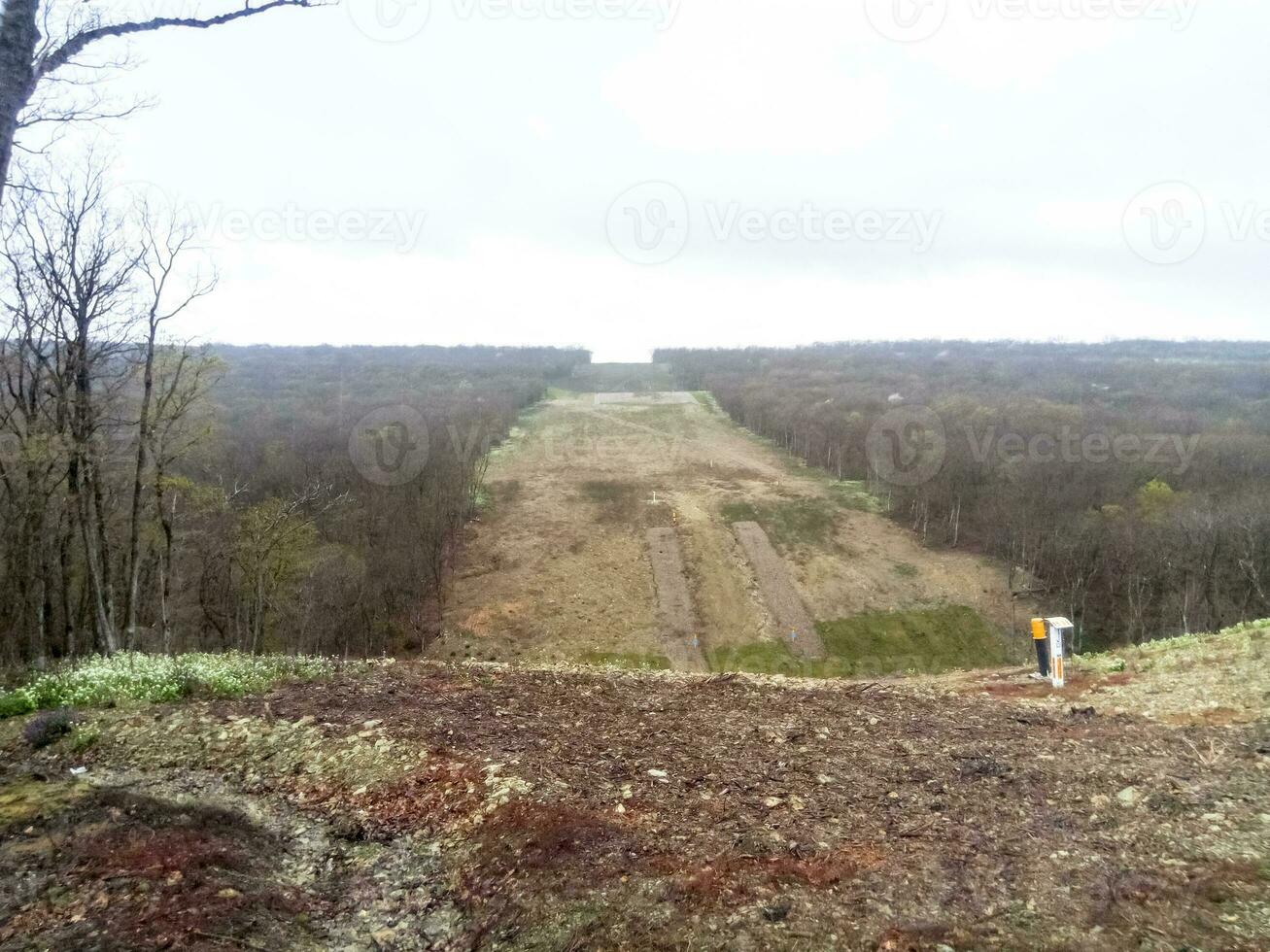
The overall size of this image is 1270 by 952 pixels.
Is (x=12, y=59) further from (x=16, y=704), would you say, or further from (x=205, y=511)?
(x=205, y=511)

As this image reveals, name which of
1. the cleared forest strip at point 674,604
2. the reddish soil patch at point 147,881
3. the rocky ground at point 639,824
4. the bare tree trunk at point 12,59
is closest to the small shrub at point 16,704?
the rocky ground at point 639,824

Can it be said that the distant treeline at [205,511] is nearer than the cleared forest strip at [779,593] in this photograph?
Yes

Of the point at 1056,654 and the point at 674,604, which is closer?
the point at 1056,654

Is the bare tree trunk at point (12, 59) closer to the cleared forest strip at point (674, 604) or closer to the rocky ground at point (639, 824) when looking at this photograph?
the rocky ground at point (639, 824)

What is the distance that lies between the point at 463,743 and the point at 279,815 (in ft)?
5.28

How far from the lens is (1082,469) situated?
4350 cm

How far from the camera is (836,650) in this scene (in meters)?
29.8

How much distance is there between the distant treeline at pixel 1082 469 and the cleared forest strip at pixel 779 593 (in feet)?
31.5

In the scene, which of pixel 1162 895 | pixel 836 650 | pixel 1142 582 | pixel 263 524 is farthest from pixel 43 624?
pixel 1142 582

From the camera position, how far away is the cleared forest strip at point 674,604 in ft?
95.0

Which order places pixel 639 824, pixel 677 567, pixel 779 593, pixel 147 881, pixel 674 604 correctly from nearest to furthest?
pixel 147 881
pixel 639 824
pixel 674 604
pixel 779 593
pixel 677 567

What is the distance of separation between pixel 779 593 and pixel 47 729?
30.0 metres

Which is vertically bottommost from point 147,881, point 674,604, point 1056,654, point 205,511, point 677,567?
point 674,604

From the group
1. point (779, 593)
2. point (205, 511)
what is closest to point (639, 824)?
point (205, 511)
